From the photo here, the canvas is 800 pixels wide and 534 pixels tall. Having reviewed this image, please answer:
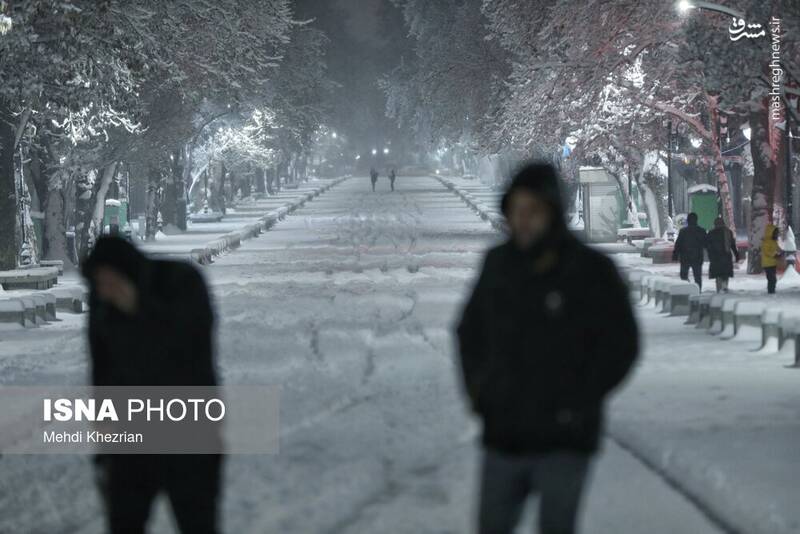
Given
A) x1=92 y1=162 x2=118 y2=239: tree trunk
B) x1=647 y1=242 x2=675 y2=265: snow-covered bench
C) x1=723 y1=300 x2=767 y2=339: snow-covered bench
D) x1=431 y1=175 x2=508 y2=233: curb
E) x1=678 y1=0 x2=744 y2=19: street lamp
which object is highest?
x1=678 y1=0 x2=744 y2=19: street lamp

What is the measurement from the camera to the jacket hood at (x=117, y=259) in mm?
6070

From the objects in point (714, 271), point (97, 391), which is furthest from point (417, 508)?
point (714, 271)

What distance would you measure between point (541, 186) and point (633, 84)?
33979 millimetres

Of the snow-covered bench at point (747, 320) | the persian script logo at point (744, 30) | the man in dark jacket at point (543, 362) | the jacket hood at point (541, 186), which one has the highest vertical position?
the persian script logo at point (744, 30)

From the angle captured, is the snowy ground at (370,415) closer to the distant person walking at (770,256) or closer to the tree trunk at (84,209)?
the distant person walking at (770,256)

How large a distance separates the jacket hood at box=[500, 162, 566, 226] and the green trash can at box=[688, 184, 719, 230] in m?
38.9

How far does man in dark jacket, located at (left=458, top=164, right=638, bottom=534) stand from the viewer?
18.0ft

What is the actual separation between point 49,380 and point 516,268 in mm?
12027

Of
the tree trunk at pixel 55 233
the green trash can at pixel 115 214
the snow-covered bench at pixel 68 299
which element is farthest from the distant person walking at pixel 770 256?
the green trash can at pixel 115 214

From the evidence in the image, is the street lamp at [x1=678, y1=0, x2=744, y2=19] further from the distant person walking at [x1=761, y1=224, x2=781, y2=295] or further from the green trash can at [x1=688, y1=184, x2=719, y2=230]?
the green trash can at [x1=688, y1=184, x2=719, y2=230]

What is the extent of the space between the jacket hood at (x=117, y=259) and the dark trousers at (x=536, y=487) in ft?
5.02

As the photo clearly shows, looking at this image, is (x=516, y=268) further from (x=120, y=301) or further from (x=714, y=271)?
(x=714, y=271)

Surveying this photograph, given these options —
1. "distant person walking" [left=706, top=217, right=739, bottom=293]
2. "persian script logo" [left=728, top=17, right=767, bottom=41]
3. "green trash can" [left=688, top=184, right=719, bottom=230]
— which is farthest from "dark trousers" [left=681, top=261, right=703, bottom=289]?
"green trash can" [left=688, top=184, right=719, bottom=230]

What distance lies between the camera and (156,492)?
6.14 meters
